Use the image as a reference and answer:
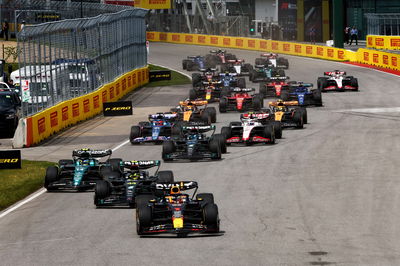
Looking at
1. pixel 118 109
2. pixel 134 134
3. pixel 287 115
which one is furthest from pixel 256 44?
pixel 134 134

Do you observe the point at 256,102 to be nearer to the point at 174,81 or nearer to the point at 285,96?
Answer: the point at 285,96

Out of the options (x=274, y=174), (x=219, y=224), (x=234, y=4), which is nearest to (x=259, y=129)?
(x=274, y=174)

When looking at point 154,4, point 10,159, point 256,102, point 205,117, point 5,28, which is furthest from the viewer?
point 154,4

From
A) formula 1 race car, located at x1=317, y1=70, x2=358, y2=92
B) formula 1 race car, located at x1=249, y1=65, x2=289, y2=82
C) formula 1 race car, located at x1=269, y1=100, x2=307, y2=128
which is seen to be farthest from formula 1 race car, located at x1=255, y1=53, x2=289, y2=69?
formula 1 race car, located at x1=269, y1=100, x2=307, y2=128

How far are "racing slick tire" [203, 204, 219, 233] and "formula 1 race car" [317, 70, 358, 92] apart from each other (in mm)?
29418

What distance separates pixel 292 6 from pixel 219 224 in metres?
78.8

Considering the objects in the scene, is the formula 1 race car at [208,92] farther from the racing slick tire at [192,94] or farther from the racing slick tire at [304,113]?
the racing slick tire at [304,113]

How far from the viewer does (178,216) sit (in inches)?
628

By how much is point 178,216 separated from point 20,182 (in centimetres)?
745

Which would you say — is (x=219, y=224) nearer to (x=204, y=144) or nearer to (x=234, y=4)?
(x=204, y=144)

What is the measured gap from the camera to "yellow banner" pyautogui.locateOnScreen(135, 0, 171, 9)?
3669 inches

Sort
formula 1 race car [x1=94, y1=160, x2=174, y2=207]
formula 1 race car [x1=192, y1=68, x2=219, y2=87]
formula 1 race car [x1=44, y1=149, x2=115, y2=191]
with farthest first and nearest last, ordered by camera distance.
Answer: formula 1 race car [x1=192, y1=68, x2=219, y2=87]
formula 1 race car [x1=44, y1=149, x2=115, y2=191]
formula 1 race car [x1=94, y1=160, x2=174, y2=207]

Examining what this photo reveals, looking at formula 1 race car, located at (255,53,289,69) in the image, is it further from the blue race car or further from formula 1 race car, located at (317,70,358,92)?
formula 1 race car, located at (317,70,358,92)

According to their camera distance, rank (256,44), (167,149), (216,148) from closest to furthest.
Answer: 1. (216,148)
2. (167,149)
3. (256,44)
